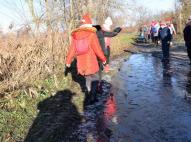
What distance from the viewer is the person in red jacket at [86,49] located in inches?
372

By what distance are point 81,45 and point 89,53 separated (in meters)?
0.27

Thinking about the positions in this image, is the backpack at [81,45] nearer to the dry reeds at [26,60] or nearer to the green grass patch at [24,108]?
the green grass patch at [24,108]

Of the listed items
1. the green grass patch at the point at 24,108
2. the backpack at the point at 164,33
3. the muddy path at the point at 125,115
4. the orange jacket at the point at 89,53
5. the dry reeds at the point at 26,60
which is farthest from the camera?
the backpack at the point at 164,33

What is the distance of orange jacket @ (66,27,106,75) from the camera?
9438mm

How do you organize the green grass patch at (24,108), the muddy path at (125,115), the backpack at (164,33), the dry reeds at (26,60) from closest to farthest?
the muddy path at (125,115) → the green grass patch at (24,108) → the dry reeds at (26,60) → the backpack at (164,33)

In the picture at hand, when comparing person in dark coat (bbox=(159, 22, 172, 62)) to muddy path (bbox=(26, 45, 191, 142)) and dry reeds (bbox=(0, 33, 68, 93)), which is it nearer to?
muddy path (bbox=(26, 45, 191, 142))

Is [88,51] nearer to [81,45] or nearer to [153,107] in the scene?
[81,45]

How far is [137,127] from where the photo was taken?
7.50 m

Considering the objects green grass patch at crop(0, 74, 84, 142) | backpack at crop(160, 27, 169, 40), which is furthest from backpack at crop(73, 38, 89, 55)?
backpack at crop(160, 27, 169, 40)

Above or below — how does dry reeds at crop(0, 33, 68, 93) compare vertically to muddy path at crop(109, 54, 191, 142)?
above

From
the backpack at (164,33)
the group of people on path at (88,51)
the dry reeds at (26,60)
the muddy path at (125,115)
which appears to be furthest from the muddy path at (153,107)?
the backpack at (164,33)

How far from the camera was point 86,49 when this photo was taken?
9.51m

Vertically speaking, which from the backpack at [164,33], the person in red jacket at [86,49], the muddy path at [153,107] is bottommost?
the muddy path at [153,107]

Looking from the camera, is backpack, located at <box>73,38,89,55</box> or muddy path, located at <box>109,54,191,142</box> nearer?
muddy path, located at <box>109,54,191,142</box>
